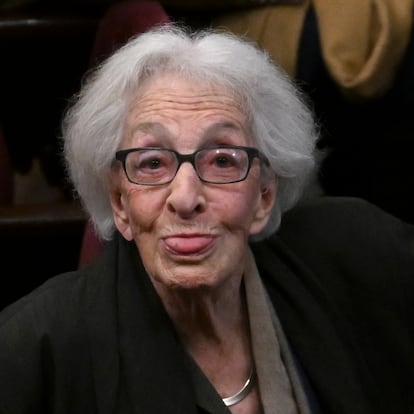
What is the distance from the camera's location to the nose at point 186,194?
1540mm

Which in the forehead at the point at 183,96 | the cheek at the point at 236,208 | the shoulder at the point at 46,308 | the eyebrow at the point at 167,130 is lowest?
the shoulder at the point at 46,308

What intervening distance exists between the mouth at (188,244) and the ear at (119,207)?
0.42 ft

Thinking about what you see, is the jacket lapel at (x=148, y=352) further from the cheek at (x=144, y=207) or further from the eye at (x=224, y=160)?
the eye at (x=224, y=160)

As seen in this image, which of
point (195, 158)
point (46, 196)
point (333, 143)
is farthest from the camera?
point (46, 196)

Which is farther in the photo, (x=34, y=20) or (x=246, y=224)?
(x=34, y=20)

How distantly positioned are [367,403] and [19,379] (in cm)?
60

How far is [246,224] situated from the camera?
5.38ft

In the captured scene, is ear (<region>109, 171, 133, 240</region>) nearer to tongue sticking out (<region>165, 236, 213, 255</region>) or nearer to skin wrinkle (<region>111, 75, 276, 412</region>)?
skin wrinkle (<region>111, 75, 276, 412</region>)

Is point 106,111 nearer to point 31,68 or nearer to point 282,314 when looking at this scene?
point 282,314

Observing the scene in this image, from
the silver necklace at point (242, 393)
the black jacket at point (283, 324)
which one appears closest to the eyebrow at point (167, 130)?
the black jacket at point (283, 324)

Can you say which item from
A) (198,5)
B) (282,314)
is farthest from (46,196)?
(282,314)

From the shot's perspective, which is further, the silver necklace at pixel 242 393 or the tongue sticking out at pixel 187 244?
the silver necklace at pixel 242 393

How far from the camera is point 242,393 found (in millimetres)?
1715

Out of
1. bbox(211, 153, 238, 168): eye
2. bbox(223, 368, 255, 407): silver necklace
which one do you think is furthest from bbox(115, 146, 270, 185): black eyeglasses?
bbox(223, 368, 255, 407): silver necklace
